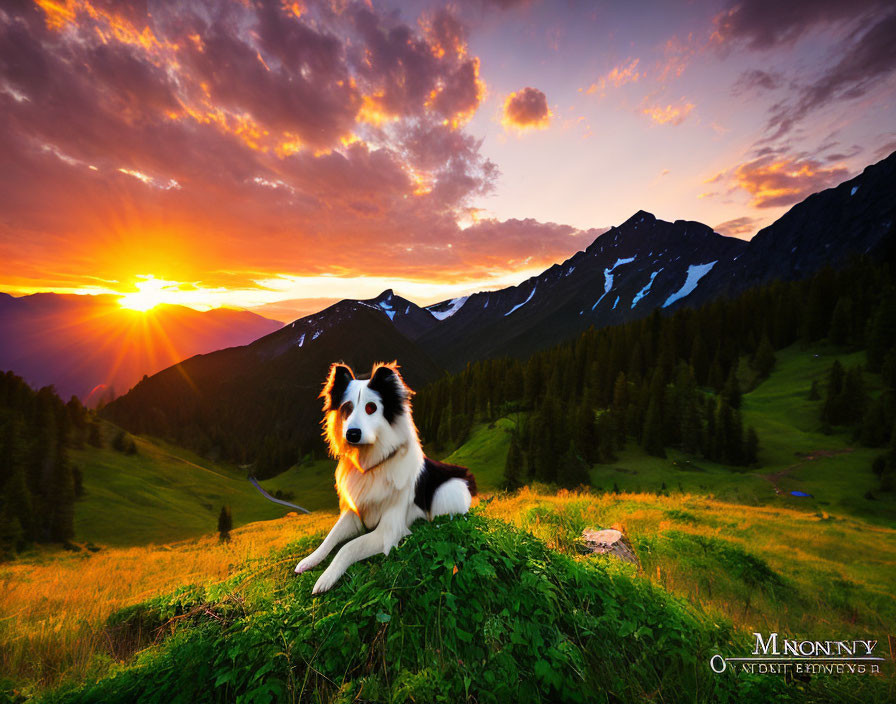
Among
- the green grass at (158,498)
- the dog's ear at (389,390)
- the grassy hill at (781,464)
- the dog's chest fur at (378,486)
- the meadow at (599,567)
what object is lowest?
the green grass at (158,498)

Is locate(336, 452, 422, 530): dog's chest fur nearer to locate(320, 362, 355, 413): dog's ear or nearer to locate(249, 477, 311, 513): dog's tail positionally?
locate(320, 362, 355, 413): dog's ear

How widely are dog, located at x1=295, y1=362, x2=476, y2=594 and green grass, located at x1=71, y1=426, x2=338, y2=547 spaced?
68.4 meters

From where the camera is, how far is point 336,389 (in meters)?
5.11

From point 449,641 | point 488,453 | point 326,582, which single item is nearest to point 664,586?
point 449,641

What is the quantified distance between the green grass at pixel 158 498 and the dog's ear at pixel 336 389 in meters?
68.9

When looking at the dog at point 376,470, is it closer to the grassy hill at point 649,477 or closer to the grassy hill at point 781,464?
the grassy hill at point 781,464

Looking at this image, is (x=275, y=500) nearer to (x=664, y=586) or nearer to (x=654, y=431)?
(x=654, y=431)

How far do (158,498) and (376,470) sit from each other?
92.6 m

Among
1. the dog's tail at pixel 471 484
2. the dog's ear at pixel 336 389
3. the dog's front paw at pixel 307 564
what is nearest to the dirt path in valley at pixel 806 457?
the dog's tail at pixel 471 484

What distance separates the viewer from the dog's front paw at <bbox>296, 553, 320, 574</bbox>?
4.93 metres

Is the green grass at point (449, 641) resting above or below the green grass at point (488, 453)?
above

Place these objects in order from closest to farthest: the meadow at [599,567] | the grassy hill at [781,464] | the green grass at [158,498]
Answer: the meadow at [599,567] < the grassy hill at [781,464] < the green grass at [158,498]

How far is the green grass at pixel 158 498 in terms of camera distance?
58.5 meters

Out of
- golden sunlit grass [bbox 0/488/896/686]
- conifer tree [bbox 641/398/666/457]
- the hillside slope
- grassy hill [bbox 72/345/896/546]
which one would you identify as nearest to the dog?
the hillside slope
